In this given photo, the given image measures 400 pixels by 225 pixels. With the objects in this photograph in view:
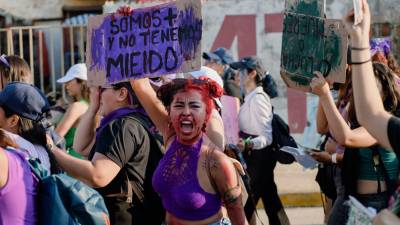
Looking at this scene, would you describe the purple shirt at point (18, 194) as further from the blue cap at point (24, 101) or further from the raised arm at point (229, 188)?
the raised arm at point (229, 188)

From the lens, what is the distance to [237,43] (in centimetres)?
1312

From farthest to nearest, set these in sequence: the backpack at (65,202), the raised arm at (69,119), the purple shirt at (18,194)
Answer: the raised arm at (69,119) → the backpack at (65,202) → the purple shirt at (18,194)

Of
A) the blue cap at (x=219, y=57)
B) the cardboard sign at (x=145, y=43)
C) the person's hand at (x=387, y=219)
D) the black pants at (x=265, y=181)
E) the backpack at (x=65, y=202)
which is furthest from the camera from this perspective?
the blue cap at (x=219, y=57)

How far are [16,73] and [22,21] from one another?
25.6 feet

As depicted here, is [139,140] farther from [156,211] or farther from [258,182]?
[258,182]

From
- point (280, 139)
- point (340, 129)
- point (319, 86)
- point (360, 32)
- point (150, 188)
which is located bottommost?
point (280, 139)

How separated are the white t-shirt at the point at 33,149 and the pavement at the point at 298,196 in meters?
5.19

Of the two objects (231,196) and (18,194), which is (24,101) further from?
(231,196)

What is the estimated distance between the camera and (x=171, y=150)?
490 cm

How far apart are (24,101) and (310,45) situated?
1560mm

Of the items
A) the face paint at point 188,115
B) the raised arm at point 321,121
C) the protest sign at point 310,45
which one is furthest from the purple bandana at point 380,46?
the face paint at point 188,115

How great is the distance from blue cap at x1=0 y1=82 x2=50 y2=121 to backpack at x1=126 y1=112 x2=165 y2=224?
1.95 feet

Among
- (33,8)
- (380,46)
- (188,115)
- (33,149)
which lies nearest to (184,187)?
(188,115)

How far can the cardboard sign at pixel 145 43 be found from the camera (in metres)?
5.14
